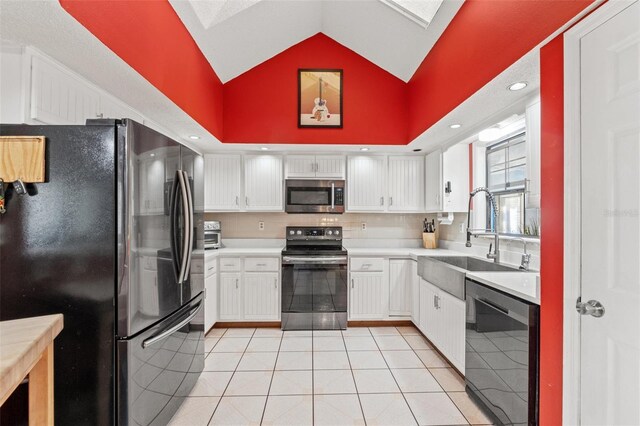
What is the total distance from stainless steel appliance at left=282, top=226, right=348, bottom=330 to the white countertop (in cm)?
156

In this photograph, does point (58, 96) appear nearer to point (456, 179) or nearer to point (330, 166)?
point (330, 166)

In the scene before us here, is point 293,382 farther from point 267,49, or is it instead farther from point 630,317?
point 267,49

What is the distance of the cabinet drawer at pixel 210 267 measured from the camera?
9.77ft

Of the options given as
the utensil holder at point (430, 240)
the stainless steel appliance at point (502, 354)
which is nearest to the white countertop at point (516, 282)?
the stainless steel appliance at point (502, 354)

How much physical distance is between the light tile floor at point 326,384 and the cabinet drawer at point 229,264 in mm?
719

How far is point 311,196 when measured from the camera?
3.55 metres

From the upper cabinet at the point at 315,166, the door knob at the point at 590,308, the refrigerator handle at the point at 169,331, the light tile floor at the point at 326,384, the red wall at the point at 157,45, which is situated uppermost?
the red wall at the point at 157,45

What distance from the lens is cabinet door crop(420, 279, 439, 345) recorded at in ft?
8.60

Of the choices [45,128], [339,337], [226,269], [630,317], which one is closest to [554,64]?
[630,317]

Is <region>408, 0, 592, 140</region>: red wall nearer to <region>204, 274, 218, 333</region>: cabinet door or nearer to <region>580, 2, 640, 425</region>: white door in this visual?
<region>580, 2, 640, 425</region>: white door

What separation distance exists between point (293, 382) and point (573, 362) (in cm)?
177

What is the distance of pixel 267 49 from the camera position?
3.21m

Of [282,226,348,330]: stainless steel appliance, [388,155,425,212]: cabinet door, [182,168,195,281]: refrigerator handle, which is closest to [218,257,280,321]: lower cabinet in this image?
[282,226,348,330]: stainless steel appliance

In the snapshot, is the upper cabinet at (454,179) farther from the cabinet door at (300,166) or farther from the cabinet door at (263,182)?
the cabinet door at (263,182)
